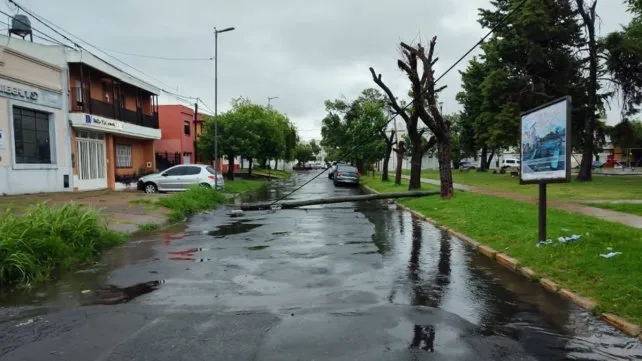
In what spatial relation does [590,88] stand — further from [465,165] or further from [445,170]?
[465,165]

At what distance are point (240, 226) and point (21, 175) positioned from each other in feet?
36.9

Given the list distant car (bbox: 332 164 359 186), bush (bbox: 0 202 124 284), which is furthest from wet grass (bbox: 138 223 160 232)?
distant car (bbox: 332 164 359 186)

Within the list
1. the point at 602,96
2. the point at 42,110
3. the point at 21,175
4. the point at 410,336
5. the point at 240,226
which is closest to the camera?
the point at 410,336

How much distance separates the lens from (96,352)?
434 centimetres

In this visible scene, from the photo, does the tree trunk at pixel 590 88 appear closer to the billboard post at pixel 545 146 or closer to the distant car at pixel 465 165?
the billboard post at pixel 545 146

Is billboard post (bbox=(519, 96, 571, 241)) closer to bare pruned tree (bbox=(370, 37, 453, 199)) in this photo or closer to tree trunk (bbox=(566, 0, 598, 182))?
bare pruned tree (bbox=(370, 37, 453, 199))

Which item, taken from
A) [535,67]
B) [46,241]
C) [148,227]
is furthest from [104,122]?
[535,67]

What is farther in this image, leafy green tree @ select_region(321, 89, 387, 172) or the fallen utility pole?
leafy green tree @ select_region(321, 89, 387, 172)

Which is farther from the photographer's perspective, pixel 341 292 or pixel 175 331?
pixel 341 292

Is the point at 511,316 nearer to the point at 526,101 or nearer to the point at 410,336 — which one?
the point at 410,336

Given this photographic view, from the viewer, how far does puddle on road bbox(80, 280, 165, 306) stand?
607 cm

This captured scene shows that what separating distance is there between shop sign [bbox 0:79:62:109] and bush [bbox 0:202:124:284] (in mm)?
11825

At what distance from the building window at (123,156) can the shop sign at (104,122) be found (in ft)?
8.07

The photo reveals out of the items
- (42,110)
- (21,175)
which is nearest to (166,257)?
(21,175)
